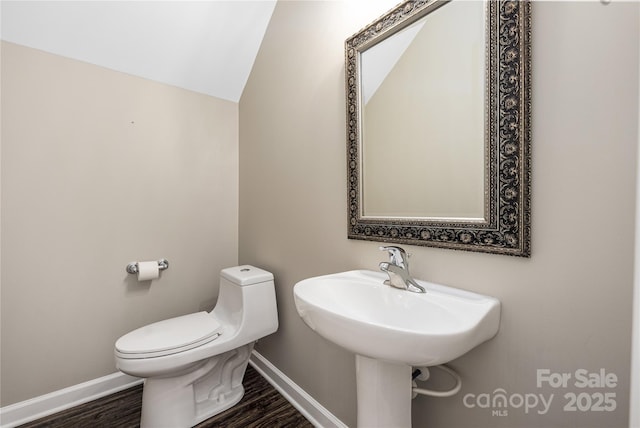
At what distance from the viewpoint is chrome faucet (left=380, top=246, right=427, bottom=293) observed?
919 mm

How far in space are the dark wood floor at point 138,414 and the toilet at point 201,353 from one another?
69 mm

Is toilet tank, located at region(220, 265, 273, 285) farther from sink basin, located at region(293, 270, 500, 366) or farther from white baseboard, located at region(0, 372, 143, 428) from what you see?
white baseboard, located at region(0, 372, 143, 428)

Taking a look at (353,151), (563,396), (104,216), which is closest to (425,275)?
(563,396)

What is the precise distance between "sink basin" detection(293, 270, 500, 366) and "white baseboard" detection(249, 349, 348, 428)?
725 mm

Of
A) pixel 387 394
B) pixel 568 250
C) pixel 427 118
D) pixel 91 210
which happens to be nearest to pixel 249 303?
pixel 387 394

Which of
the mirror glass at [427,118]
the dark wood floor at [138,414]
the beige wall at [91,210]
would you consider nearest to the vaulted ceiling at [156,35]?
the beige wall at [91,210]

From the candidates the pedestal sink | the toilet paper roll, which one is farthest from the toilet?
the pedestal sink

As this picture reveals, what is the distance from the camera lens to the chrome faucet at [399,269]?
0.92 m

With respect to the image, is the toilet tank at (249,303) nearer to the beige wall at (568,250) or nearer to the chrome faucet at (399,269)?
the beige wall at (568,250)

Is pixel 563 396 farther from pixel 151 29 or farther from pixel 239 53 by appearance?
pixel 151 29

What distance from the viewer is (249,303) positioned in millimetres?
1517

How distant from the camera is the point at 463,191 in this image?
877mm

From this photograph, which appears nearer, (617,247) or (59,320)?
(617,247)

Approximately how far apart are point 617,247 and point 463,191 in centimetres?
36
